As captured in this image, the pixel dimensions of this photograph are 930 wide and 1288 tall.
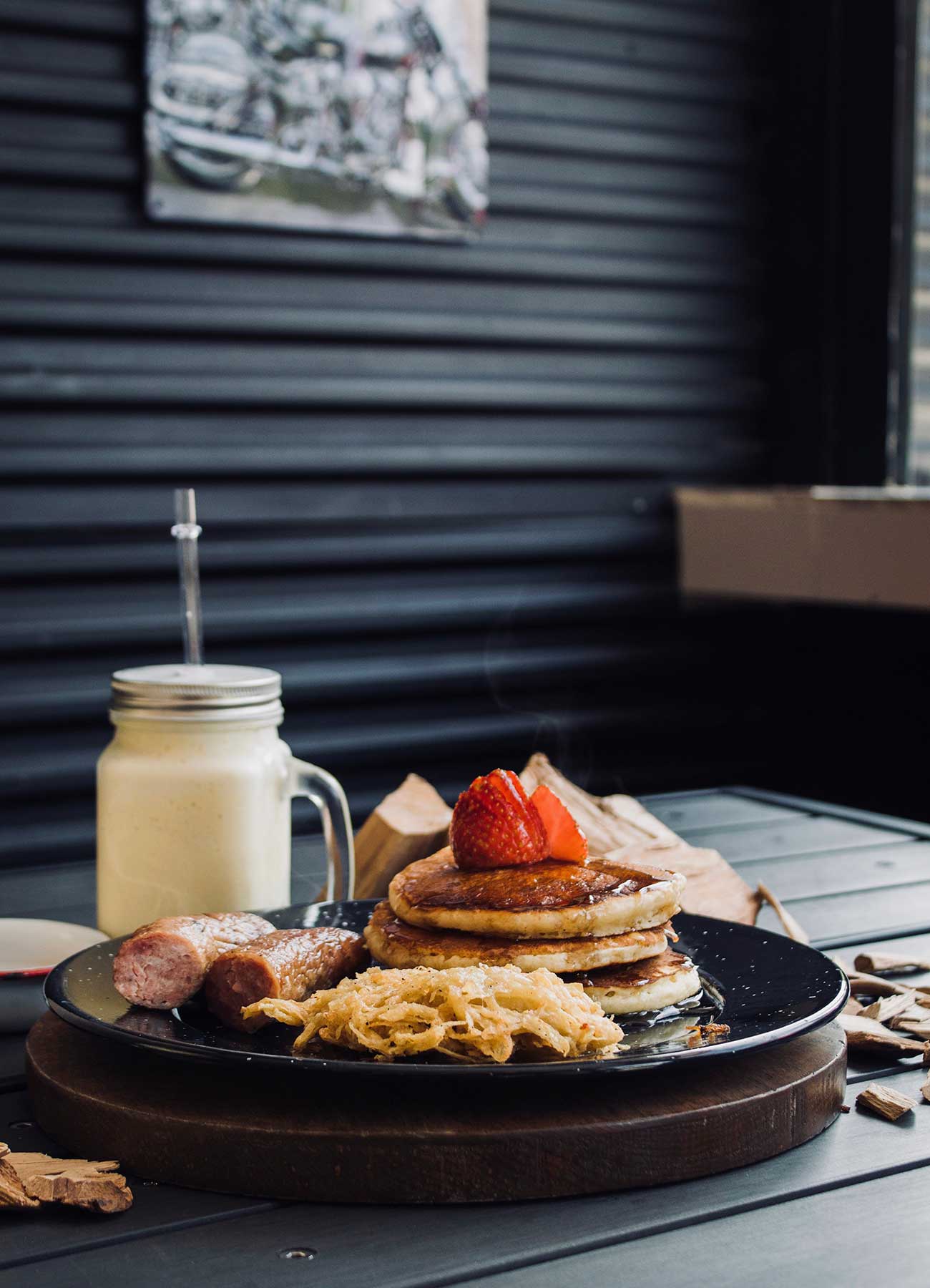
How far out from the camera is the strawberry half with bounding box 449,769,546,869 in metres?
1.07

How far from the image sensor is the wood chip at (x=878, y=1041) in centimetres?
107

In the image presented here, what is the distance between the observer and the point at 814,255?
4.13 m

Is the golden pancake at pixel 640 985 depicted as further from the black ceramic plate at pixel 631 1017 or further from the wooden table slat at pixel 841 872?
the wooden table slat at pixel 841 872

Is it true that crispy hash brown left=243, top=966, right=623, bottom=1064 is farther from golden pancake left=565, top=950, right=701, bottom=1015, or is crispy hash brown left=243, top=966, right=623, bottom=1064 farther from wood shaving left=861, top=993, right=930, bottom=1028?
wood shaving left=861, top=993, right=930, bottom=1028

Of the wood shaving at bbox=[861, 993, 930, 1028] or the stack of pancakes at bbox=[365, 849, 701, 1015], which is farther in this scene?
the wood shaving at bbox=[861, 993, 930, 1028]

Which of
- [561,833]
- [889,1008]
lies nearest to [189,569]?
[561,833]

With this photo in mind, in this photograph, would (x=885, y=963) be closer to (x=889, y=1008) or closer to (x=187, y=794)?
(x=889, y=1008)

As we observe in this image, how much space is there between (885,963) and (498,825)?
0.42 metres

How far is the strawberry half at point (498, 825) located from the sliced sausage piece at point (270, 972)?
13cm

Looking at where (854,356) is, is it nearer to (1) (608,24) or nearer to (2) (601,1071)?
(1) (608,24)

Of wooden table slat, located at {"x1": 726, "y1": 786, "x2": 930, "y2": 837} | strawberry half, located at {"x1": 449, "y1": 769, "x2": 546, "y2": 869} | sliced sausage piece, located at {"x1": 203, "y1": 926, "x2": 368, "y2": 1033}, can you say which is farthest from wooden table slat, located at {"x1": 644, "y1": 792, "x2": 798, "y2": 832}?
sliced sausage piece, located at {"x1": 203, "y1": 926, "x2": 368, "y2": 1033}

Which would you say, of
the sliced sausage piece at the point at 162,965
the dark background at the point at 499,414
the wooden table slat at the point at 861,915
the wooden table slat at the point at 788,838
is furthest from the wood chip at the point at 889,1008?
the dark background at the point at 499,414

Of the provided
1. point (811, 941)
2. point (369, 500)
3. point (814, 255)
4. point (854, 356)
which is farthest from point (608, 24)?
point (811, 941)

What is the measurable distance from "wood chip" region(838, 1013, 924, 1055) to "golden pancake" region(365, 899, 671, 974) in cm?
17
